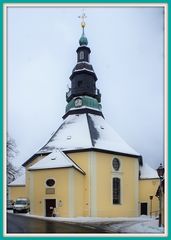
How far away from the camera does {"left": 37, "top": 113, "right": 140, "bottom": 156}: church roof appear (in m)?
30.7

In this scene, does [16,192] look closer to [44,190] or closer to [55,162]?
[44,190]

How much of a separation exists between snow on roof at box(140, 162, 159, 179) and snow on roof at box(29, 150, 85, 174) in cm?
819

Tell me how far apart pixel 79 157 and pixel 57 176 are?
3.07 meters

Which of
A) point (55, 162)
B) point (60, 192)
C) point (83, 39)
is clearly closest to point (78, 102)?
point (83, 39)

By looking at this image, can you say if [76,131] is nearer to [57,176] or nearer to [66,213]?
[57,176]

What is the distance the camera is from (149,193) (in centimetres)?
3397

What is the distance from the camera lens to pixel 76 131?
32.5 m

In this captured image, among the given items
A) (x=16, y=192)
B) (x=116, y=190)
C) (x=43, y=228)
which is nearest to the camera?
(x=43, y=228)

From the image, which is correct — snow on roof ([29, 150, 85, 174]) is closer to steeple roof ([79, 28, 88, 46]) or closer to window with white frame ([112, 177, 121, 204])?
window with white frame ([112, 177, 121, 204])

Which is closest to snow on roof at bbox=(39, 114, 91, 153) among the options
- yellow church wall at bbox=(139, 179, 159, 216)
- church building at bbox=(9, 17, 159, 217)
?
church building at bbox=(9, 17, 159, 217)

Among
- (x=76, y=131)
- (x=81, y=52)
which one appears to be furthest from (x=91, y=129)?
(x=81, y=52)

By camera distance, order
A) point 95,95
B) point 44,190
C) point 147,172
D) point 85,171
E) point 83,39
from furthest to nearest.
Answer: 1. point 83,39
2. point 95,95
3. point 147,172
4. point 85,171
5. point 44,190

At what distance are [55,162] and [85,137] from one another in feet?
13.7

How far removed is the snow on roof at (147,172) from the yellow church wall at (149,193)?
19.1 inches
